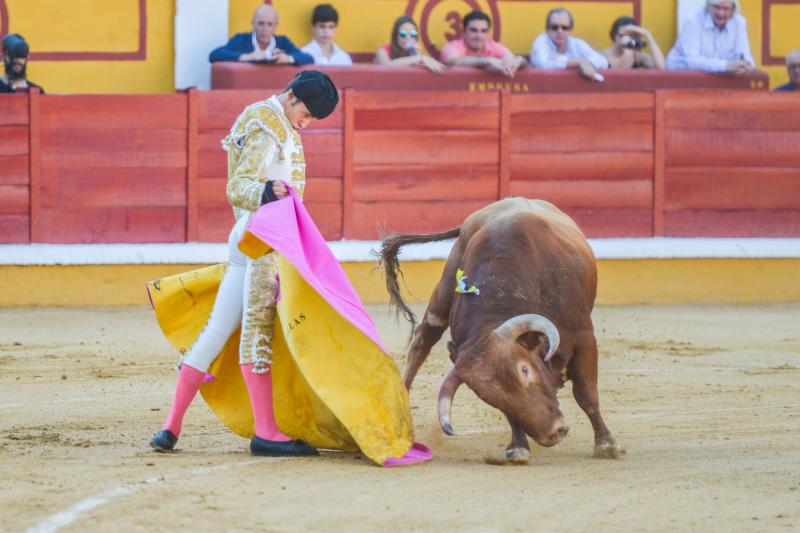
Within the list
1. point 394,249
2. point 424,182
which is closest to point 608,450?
point 394,249

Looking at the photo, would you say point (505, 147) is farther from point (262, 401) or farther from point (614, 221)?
point (262, 401)

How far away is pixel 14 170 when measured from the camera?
884 centimetres

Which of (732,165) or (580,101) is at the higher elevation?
(580,101)

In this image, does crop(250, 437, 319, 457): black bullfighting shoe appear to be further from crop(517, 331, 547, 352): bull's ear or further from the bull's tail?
the bull's tail

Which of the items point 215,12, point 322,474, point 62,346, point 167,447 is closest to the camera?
point 322,474

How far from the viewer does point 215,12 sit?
9.66m

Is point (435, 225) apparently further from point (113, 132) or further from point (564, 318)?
point (564, 318)

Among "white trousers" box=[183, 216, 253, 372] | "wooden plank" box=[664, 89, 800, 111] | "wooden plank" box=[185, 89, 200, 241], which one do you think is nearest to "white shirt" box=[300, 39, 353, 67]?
"wooden plank" box=[185, 89, 200, 241]

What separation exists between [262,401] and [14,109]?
15.4ft

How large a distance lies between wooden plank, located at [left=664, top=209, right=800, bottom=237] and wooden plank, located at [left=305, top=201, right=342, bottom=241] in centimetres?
202

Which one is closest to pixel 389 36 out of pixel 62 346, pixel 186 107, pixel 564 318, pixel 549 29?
pixel 549 29

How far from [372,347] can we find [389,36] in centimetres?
562

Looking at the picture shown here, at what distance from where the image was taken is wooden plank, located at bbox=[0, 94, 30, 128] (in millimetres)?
8781

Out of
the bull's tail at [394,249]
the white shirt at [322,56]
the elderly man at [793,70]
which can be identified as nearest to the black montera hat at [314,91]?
the bull's tail at [394,249]
